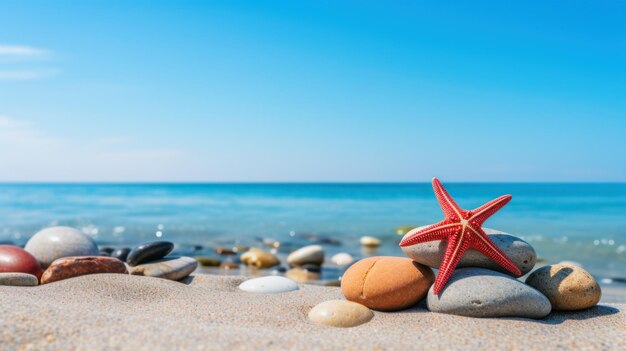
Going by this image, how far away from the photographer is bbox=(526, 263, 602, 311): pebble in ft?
13.5

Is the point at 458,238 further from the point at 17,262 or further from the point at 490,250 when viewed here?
the point at 17,262

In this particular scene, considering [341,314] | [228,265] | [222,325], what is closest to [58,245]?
[228,265]

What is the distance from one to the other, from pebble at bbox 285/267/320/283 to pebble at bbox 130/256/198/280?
2.18m

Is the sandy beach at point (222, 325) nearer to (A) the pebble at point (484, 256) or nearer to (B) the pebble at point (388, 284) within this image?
(B) the pebble at point (388, 284)

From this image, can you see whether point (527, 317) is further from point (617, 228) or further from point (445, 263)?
point (617, 228)

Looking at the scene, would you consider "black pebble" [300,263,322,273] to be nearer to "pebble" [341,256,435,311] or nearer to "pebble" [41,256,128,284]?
"pebble" [41,256,128,284]

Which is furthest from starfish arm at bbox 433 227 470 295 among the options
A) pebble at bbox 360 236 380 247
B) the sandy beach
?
pebble at bbox 360 236 380 247

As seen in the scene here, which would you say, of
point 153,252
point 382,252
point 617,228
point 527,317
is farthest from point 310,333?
point 617,228

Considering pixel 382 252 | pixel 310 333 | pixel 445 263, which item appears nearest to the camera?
pixel 310 333

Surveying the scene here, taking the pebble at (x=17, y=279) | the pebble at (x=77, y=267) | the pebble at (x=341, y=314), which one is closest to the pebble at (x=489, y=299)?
the pebble at (x=341, y=314)

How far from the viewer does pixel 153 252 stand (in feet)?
19.7

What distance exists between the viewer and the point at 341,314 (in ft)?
12.2

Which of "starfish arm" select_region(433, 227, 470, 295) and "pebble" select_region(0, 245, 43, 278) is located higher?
"starfish arm" select_region(433, 227, 470, 295)

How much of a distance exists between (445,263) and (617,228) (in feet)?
50.9
